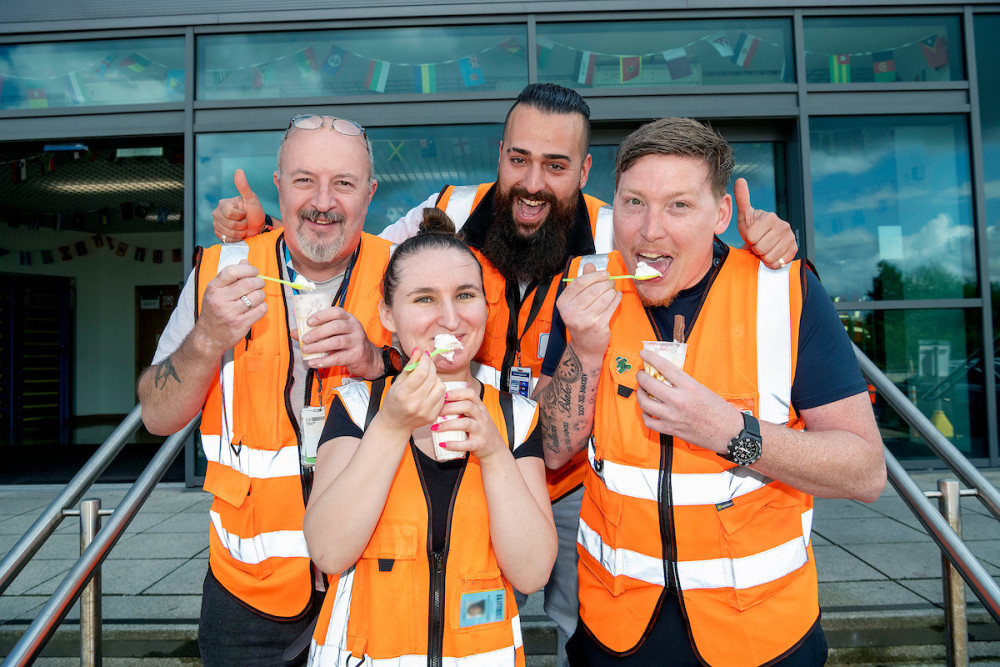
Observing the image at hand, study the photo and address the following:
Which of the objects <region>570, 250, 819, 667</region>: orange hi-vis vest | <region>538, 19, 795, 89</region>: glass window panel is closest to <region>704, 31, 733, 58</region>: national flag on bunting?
<region>538, 19, 795, 89</region>: glass window panel

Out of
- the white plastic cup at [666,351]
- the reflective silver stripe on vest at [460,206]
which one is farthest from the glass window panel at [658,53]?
the white plastic cup at [666,351]

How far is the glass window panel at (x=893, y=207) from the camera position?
5746mm

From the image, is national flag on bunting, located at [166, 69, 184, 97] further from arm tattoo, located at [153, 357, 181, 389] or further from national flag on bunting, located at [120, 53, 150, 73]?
arm tattoo, located at [153, 357, 181, 389]

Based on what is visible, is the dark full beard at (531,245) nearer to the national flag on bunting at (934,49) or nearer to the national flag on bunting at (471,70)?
the national flag on bunting at (471,70)

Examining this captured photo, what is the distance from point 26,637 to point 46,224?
1136 centimetres

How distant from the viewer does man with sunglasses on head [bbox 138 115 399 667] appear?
1.72 metres

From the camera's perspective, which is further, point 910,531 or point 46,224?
point 46,224

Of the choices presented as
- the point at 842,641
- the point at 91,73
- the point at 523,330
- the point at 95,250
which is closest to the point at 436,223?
the point at 523,330

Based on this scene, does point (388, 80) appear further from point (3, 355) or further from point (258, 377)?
point (3, 355)

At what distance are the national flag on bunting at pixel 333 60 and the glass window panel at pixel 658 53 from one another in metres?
1.93

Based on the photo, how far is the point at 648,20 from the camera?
570 centimetres

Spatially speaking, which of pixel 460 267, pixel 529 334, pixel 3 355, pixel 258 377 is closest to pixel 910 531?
pixel 529 334

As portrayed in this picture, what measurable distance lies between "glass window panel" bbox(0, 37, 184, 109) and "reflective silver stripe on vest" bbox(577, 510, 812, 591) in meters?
6.21

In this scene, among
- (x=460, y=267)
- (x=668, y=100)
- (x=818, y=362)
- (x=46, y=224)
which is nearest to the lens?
(x=818, y=362)
